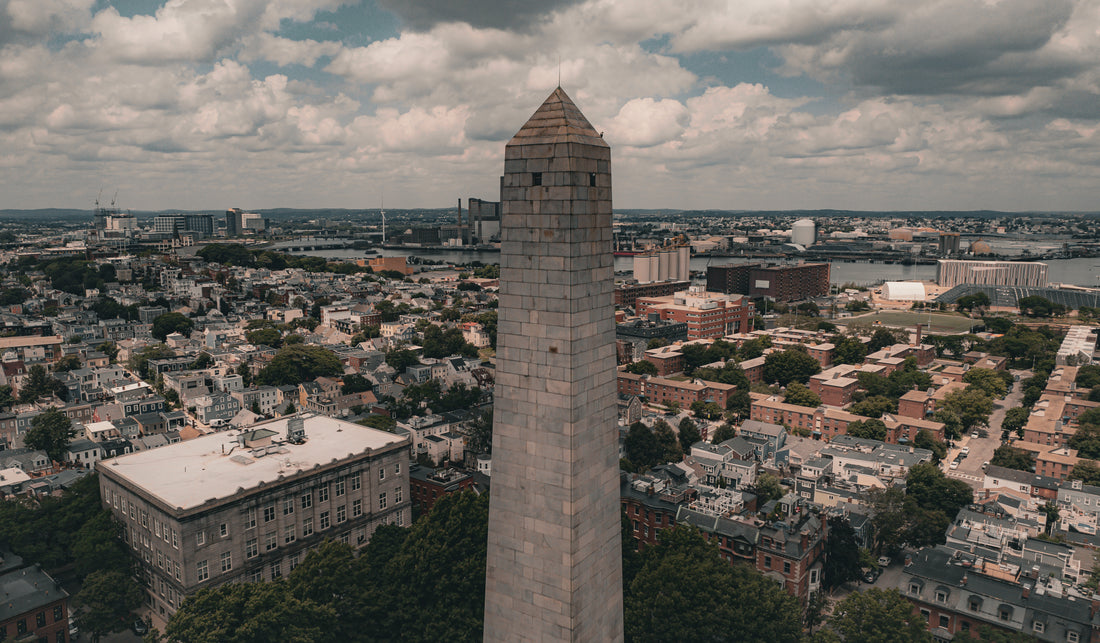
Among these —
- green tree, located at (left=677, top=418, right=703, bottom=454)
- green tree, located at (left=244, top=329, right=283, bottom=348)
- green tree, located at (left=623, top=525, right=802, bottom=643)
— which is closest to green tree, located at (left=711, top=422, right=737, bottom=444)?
green tree, located at (left=677, top=418, right=703, bottom=454)

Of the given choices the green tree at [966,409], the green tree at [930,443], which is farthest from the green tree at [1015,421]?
the green tree at [930,443]

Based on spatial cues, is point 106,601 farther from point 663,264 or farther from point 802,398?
point 663,264

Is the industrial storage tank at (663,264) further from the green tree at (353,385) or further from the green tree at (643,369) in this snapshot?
the green tree at (353,385)

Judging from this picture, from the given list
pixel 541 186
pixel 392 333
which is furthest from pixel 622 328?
pixel 541 186

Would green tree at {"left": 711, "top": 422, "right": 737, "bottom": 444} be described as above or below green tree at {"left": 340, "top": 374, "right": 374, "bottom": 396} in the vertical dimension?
below

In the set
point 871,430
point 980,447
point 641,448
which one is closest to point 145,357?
point 641,448

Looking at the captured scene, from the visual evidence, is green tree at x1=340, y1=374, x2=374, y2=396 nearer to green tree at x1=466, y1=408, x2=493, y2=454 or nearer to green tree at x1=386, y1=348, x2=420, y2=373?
green tree at x1=386, y1=348, x2=420, y2=373

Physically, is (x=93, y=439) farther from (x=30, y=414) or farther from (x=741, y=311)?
(x=741, y=311)
